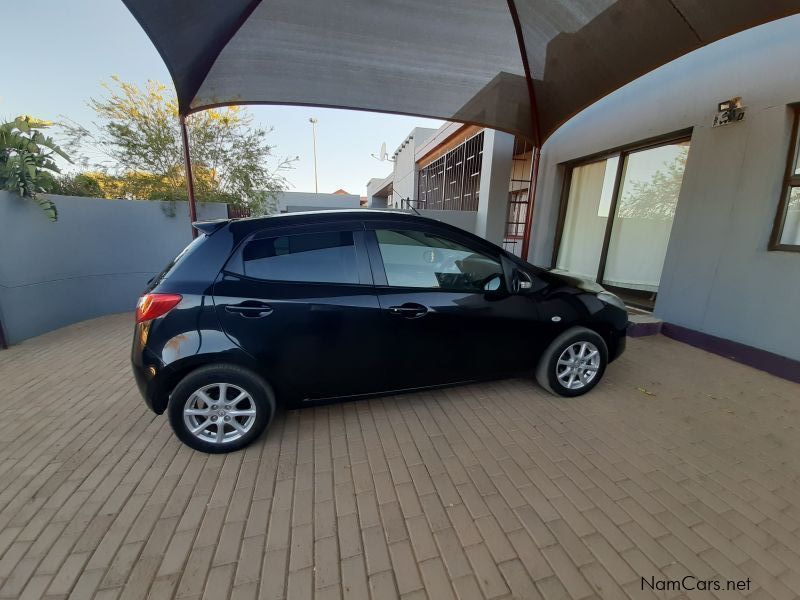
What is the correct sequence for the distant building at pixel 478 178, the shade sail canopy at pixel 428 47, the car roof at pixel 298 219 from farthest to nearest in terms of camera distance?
the distant building at pixel 478 178
the shade sail canopy at pixel 428 47
the car roof at pixel 298 219

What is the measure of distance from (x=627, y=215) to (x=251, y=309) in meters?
6.29

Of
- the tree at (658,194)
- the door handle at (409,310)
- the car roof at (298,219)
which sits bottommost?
the door handle at (409,310)

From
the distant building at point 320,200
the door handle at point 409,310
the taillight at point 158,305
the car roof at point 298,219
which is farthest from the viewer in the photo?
the distant building at point 320,200

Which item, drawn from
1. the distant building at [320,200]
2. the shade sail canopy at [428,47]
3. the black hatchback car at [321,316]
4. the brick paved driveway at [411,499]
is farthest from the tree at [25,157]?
the distant building at [320,200]

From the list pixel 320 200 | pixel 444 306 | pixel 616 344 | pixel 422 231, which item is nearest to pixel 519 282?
pixel 444 306

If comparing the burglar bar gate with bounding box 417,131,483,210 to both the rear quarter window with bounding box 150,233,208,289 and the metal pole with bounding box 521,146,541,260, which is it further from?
the rear quarter window with bounding box 150,233,208,289

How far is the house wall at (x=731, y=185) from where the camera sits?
3564 mm

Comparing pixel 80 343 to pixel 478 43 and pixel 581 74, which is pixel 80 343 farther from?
pixel 581 74

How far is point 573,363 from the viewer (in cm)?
310

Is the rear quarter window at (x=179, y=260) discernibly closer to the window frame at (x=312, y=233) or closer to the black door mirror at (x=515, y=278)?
the window frame at (x=312, y=233)

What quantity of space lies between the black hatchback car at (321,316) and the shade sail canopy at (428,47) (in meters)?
2.74

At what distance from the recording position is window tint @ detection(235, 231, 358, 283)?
2.28 m

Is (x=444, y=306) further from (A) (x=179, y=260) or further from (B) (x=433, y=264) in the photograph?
(A) (x=179, y=260)

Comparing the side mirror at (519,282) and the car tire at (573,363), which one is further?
the car tire at (573,363)
